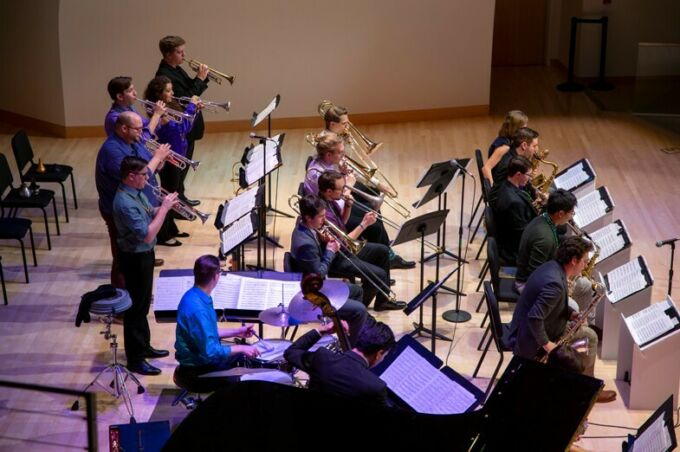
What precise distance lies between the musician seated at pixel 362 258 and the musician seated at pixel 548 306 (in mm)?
1439

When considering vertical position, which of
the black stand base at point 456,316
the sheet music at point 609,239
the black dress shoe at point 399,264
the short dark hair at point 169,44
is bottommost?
the black stand base at point 456,316

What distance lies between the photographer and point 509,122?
8.70m

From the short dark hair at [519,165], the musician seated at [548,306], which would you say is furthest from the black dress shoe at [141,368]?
the short dark hair at [519,165]

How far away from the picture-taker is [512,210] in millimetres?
7719

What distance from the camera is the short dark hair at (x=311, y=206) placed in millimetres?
6992

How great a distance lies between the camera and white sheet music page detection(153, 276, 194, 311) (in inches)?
253

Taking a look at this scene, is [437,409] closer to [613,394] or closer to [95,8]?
[613,394]

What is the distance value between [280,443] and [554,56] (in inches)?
446

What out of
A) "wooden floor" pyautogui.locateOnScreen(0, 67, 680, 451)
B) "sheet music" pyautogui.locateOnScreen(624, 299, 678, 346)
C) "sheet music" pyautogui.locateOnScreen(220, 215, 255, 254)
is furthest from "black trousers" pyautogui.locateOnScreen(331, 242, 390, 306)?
"sheet music" pyautogui.locateOnScreen(624, 299, 678, 346)

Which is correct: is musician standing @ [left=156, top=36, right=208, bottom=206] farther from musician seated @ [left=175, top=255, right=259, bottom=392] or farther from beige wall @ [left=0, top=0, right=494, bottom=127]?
musician seated @ [left=175, top=255, right=259, bottom=392]

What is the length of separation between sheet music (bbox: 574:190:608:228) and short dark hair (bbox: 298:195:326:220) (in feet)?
7.42

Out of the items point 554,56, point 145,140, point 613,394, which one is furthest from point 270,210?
point 554,56

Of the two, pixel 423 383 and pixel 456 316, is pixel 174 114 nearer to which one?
pixel 456 316

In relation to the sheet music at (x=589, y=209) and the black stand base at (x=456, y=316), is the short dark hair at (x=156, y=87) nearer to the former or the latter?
the black stand base at (x=456, y=316)
